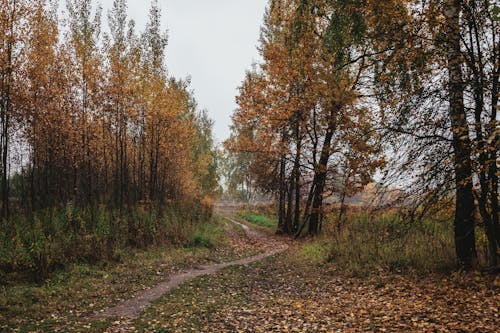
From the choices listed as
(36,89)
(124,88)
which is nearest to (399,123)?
(124,88)

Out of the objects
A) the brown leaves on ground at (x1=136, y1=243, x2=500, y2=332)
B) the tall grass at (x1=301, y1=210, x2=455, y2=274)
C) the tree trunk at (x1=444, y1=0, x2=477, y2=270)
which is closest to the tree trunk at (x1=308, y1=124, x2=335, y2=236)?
the tall grass at (x1=301, y1=210, x2=455, y2=274)

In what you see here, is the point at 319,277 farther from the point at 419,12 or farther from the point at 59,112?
the point at 59,112

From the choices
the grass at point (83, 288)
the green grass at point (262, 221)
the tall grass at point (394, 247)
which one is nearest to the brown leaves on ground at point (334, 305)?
the tall grass at point (394, 247)

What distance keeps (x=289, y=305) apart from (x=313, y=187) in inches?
409

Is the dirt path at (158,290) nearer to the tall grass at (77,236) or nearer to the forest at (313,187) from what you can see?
the forest at (313,187)

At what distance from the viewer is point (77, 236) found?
34.6 ft

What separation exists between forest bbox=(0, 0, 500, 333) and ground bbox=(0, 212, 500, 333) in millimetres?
55

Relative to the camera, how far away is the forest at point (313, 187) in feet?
20.7

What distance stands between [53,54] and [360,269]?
16303 millimetres

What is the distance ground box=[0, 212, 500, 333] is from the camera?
5695 mm

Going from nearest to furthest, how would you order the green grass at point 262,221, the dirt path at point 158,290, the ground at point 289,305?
the ground at point 289,305 < the dirt path at point 158,290 < the green grass at point 262,221

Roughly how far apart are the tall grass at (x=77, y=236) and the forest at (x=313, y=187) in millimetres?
69

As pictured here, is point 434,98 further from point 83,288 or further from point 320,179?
point 320,179

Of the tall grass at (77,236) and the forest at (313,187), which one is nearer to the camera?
the forest at (313,187)
